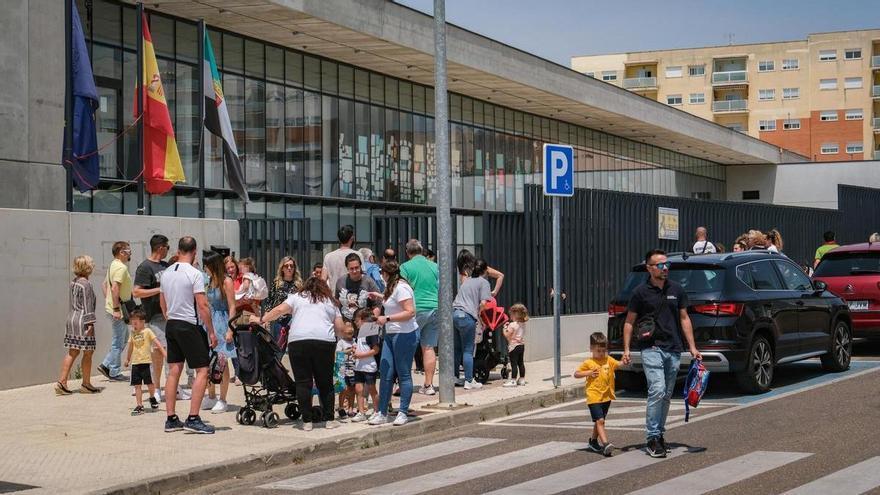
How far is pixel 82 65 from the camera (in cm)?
1827

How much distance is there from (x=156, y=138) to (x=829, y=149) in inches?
3039

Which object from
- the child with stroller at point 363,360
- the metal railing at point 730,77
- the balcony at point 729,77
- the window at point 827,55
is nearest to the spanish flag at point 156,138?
the child with stroller at point 363,360

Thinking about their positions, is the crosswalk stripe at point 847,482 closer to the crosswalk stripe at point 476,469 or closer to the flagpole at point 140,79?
the crosswalk stripe at point 476,469

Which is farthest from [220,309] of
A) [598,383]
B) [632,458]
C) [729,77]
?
[729,77]

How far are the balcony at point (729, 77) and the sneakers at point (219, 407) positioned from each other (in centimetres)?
8394

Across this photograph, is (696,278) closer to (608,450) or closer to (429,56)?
(608,450)

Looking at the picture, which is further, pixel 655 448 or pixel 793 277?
pixel 793 277

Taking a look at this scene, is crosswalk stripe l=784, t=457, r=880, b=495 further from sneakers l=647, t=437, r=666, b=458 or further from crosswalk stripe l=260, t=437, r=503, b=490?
crosswalk stripe l=260, t=437, r=503, b=490

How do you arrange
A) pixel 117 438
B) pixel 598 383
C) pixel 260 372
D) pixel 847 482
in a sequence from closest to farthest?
1. pixel 847 482
2. pixel 598 383
3. pixel 117 438
4. pixel 260 372

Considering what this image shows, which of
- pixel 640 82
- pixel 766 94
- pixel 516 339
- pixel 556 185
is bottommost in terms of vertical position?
pixel 516 339

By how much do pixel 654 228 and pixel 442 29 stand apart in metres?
10.7

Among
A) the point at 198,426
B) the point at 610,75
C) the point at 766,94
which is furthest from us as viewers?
the point at 610,75

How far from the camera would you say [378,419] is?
1261 centimetres

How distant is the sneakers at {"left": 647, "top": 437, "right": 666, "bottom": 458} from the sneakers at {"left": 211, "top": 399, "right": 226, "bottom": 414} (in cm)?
536
